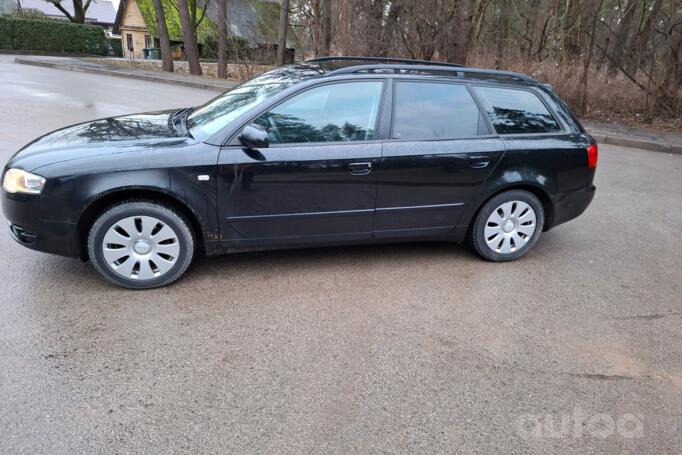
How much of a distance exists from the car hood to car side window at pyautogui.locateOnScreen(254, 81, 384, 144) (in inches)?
27.4

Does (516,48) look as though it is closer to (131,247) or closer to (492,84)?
(492,84)

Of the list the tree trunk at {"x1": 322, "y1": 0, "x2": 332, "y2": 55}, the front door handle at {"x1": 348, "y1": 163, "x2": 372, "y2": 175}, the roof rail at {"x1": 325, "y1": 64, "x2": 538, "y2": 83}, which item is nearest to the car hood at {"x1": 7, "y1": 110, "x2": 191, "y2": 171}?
the front door handle at {"x1": 348, "y1": 163, "x2": 372, "y2": 175}

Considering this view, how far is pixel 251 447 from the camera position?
240 centimetres

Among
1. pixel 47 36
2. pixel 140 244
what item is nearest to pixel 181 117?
pixel 140 244

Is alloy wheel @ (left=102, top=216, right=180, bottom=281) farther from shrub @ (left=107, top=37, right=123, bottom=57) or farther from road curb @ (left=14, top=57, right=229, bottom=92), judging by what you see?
shrub @ (left=107, top=37, right=123, bottom=57)

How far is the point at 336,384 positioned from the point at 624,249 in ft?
11.8

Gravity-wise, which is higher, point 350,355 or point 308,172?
point 308,172

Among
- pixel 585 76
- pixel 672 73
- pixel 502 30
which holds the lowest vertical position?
pixel 585 76

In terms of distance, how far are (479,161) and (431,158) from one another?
442 mm

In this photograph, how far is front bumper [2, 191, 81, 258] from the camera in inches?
137

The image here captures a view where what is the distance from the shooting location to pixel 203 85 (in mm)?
18797

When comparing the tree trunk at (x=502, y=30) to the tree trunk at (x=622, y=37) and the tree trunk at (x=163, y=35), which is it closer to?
the tree trunk at (x=622, y=37)

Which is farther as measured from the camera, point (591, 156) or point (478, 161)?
point (591, 156)

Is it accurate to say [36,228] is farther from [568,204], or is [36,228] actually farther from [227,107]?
[568,204]
